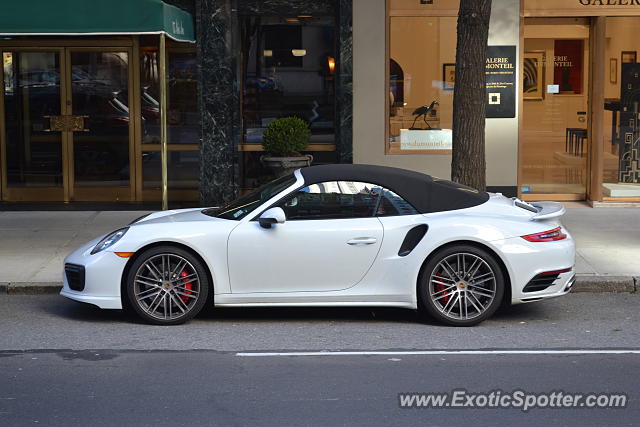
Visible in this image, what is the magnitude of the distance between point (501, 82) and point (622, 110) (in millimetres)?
1917

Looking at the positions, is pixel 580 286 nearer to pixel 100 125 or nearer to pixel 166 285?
pixel 166 285

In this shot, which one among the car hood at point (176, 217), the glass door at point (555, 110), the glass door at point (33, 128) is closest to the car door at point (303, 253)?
the car hood at point (176, 217)

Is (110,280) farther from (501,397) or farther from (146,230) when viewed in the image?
(501,397)

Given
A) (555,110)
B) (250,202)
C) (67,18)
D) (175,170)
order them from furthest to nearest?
(175,170), (555,110), (67,18), (250,202)

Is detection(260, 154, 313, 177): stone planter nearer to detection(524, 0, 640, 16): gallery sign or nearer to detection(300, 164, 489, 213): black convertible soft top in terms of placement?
detection(524, 0, 640, 16): gallery sign

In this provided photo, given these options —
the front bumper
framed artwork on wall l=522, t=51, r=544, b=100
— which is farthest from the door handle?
framed artwork on wall l=522, t=51, r=544, b=100

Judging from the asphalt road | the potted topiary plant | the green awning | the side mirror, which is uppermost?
the green awning

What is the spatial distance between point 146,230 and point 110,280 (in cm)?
50

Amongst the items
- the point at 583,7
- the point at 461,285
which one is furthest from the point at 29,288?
the point at 583,7

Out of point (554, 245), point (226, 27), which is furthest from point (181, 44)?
point (554, 245)

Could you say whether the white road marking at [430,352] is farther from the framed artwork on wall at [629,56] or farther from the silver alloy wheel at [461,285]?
the framed artwork on wall at [629,56]

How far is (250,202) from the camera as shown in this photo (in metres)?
8.63

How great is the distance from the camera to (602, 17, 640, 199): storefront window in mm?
14766

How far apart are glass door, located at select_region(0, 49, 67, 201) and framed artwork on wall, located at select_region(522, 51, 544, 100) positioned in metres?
6.98
